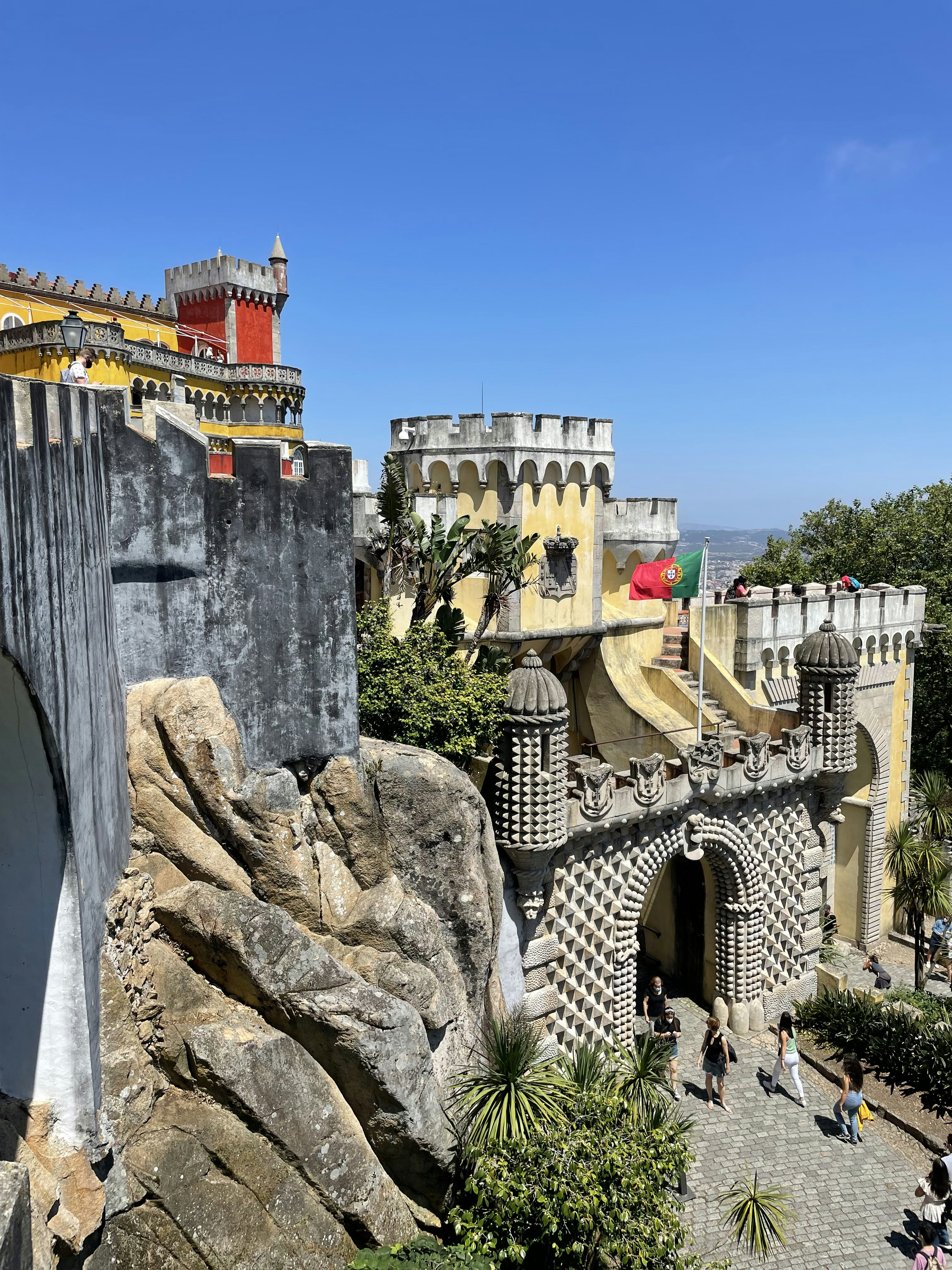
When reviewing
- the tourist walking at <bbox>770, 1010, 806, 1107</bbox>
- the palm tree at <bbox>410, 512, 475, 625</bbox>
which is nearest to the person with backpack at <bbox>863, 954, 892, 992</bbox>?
the tourist walking at <bbox>770, 1010, 806, 1107</bbox>

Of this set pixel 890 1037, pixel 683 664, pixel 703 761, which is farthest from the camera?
pixel 683 664

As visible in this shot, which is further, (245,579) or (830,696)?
(830,696)

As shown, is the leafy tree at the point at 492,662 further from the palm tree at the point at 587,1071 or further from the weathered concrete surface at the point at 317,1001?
the weathered concrete surface at the point at 317,1001

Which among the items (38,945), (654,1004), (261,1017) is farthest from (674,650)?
(38,945)

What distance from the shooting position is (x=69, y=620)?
23.9 feet

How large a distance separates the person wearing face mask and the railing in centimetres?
2065

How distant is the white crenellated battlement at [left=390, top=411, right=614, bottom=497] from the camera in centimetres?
2089

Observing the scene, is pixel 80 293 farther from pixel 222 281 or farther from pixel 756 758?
pixel 756 758

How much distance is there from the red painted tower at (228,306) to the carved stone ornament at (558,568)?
1065 inches

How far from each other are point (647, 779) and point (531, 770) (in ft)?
Answer: 10.3

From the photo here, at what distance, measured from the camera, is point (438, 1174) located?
10.9 meters

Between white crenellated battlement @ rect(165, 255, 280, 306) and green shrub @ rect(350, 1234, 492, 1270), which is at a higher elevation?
white crenellated battlement @ rect(165, 255, 280, 306)

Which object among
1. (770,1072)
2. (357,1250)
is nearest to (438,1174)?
(357,1250)

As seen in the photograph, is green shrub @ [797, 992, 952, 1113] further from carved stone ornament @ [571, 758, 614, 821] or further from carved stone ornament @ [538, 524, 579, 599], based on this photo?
carved stone ornament @ [538, 524, 579, 599]
